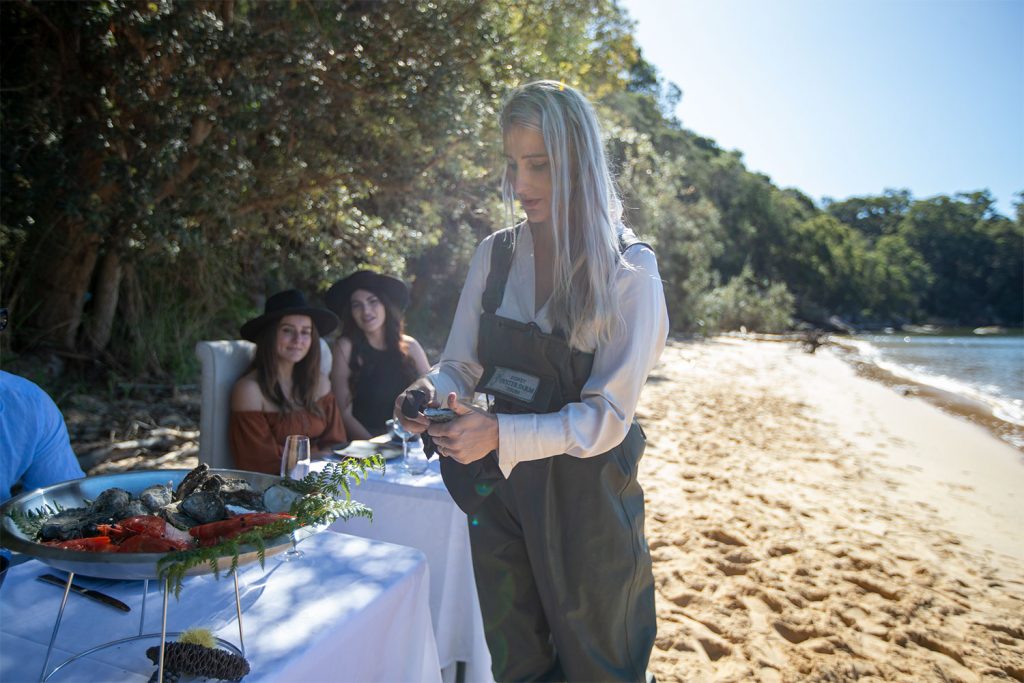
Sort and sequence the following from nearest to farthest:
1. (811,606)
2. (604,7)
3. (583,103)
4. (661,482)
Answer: (583,103) < (811,606) < (661,482) < (604,7)

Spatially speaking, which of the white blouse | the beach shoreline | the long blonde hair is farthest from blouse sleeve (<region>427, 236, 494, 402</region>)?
the beach shoreline

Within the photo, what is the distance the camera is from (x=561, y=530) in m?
1.77

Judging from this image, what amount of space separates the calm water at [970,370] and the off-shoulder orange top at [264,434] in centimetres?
1416

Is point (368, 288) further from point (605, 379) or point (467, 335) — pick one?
point (605, 379)

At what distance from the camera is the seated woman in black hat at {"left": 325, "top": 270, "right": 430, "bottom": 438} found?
4.91m

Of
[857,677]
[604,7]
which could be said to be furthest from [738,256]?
[857,677]

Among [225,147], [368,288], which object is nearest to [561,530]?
[368,288]

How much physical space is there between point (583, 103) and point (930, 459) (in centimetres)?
889

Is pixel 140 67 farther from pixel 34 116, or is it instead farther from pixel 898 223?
pixel 898 223

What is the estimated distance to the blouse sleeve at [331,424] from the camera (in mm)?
4270

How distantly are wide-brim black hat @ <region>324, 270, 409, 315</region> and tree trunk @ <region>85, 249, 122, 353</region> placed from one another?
3.61 m

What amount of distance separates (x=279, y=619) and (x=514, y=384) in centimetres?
80

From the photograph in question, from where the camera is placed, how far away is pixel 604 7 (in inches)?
410

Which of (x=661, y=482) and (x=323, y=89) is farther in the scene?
(x=661, y=482)
